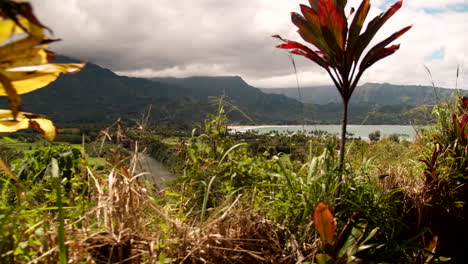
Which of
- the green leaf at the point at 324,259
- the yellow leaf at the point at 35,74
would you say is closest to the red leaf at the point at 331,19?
the green leaf at the point at 324,259

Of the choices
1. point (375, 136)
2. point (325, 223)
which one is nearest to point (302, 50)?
point (325, 223)

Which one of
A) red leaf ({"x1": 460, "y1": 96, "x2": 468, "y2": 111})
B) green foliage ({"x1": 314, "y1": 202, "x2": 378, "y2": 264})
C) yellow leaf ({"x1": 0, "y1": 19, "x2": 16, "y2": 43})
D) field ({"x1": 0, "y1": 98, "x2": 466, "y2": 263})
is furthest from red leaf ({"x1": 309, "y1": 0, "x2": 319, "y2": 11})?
red leaf ({"x1": 460, "y1": 96, "x2": 468, "y2": 111})

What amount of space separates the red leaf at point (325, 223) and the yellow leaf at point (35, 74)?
108 centimetres

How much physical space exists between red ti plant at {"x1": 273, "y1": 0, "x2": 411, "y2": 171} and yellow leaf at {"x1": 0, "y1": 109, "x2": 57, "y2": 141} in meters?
1.27

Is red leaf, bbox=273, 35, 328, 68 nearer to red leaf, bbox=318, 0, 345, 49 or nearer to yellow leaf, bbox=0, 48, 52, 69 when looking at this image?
red leaf, bbox=318, 0, 345, 49

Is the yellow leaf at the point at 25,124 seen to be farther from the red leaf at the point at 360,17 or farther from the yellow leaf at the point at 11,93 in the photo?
the red leaf at the point at 360,17

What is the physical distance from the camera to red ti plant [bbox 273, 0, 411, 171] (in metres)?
1.54

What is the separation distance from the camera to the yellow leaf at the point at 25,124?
101 cm

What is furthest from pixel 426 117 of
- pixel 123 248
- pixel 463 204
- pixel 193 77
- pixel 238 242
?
pixel 193 77

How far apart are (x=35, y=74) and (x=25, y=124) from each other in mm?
284

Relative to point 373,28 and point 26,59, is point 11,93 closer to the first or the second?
point 26,59

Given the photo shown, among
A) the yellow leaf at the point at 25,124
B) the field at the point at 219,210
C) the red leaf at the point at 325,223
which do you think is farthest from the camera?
the red leaf at the point at 325,223

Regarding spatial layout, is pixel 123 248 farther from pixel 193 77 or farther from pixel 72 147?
pixel 193 77

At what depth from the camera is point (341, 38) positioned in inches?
61.1
